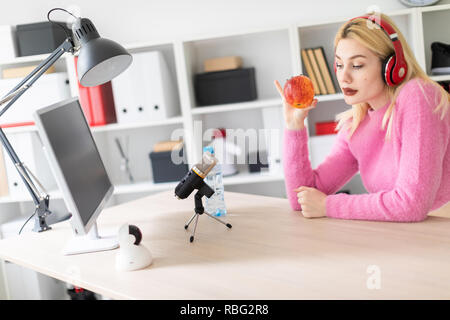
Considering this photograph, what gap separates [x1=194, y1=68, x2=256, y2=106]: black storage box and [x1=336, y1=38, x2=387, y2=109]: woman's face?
130 cm

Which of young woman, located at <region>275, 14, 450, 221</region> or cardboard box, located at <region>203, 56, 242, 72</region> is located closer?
young woman, located at <region>275, 14, 450, 221</region>

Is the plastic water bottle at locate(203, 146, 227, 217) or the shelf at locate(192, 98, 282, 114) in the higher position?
the shelf at locate(192, 98, 282, 114)

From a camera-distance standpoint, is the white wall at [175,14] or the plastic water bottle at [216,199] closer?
the plastic water bottle at [216,199]

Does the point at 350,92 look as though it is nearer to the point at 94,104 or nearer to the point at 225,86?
the point at 225,86

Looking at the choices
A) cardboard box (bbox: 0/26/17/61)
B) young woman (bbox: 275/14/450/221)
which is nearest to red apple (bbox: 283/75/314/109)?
young woman (bbox: 275/14/450/221)

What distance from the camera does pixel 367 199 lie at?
141 centimetres

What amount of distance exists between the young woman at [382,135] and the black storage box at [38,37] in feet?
5.77

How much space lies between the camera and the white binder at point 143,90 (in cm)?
270

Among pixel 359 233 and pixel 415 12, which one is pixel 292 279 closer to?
pixel 359 233

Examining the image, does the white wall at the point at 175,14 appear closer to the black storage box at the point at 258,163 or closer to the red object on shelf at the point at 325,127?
the red object on shelf at the point at 325,127

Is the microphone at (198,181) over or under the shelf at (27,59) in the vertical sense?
under

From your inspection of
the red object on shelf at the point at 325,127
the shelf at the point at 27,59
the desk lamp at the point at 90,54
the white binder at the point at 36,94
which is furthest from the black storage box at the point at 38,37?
the red object on shelf at the point at 325,127

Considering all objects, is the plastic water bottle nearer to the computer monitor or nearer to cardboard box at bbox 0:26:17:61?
the computer monitor

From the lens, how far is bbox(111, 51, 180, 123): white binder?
270cm
